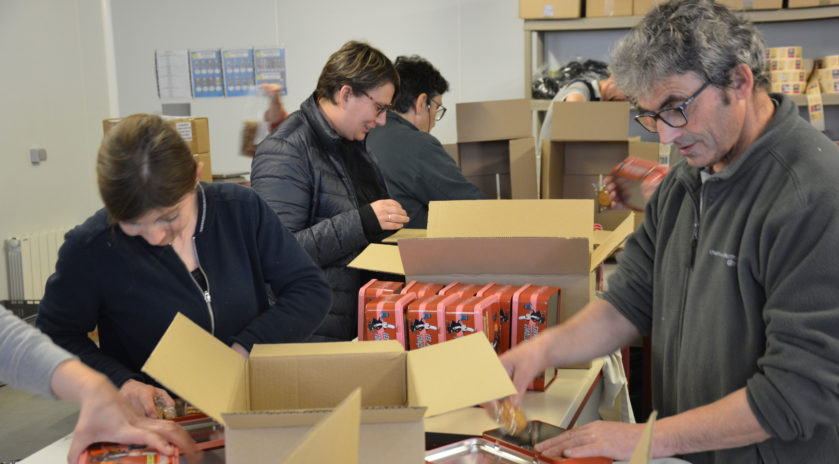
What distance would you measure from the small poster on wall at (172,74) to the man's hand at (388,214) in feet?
13.6

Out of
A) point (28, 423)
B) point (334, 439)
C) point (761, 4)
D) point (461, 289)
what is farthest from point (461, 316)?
point (761, 4)

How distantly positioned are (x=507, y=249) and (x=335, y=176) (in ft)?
2.66

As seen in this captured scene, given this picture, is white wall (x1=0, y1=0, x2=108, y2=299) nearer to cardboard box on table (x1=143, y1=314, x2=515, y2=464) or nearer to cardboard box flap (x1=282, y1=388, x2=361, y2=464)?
cardboard box on table (x1=143, y1=314, x2=515, y2=464)

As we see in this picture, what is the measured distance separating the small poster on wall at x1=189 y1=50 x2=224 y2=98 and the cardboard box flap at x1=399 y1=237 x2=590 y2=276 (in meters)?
4.55

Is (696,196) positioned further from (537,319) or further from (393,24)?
(393,24)

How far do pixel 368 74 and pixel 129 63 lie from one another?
166 inches

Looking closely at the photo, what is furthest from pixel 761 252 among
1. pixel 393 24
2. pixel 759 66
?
pixel 393 24

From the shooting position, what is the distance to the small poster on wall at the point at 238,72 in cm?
602

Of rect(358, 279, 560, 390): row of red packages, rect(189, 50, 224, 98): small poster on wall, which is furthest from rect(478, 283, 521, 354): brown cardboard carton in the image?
rect(189, 50, 224, 98): small poster on wall

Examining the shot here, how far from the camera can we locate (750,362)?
1.39 meters

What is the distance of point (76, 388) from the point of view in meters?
1.22

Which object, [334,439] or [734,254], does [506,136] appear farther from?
[334,439]

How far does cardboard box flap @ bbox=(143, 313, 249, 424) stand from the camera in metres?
1.16

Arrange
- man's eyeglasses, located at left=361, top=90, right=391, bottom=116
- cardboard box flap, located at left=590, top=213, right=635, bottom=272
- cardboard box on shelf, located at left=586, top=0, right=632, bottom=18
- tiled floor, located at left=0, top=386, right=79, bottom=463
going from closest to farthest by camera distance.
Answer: cardboard box flap, located at left=590, top=213, right=635, bottom=272
man's eyeglasses, located at left=361, top=90, right=391, bottom=116
tiled floor, located at left=0, top=386, right=79, bottom=463
cardboard box on shelf, located at left=586, top=0, right=632, bottom=18
